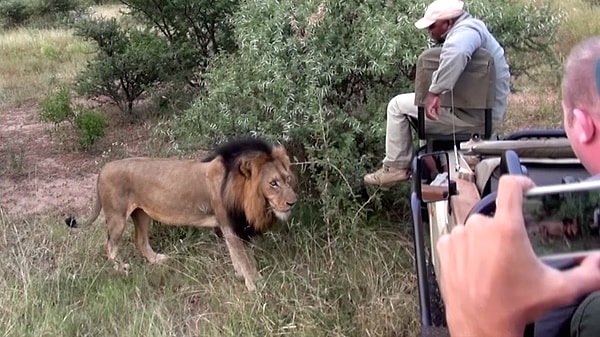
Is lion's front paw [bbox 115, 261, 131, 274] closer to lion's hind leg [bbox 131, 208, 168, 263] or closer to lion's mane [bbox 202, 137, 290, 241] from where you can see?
lion's hind leg [bbox 131, 208, 168, 263]

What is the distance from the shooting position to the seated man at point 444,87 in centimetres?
471

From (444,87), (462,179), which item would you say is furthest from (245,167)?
(462,179)

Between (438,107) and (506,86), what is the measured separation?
59 centimetres

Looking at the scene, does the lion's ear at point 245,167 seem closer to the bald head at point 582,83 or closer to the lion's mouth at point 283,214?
the lion's mouth at point 283,214

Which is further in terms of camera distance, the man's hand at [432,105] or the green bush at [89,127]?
the green bush at [89,127]

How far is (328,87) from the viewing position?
5.71 metres

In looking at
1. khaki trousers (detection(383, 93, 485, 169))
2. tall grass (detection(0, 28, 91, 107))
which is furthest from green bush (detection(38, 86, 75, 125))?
khaki trousers (detection(383, 93, 485, 169))

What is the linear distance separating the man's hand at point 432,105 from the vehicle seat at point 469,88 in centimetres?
3

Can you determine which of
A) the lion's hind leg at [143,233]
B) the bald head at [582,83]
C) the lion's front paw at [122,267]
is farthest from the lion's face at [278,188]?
the bald head at [582,83]

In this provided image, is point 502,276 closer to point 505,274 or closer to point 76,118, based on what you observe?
point 505,274

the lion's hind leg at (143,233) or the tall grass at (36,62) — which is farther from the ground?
the lion's hind leg at (143,233)

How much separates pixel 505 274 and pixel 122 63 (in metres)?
9.03

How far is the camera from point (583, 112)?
4.69ft

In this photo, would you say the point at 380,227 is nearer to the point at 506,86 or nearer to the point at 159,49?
the point at 506,86
